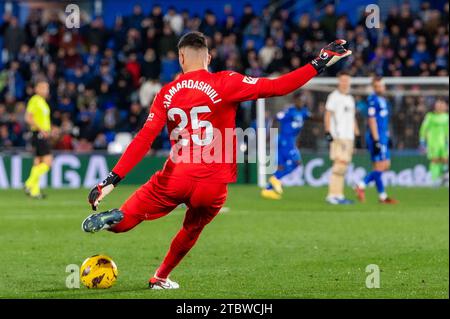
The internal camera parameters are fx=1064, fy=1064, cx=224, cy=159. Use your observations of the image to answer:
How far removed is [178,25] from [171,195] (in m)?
19.1

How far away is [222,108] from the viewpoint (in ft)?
26.7

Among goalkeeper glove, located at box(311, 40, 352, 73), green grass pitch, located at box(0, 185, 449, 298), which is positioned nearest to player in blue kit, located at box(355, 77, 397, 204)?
green grass pitch, located at box(0, 185, 449, 298)

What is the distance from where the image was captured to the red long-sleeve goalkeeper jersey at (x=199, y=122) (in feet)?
26.4

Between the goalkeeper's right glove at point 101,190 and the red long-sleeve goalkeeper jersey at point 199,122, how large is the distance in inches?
2.6

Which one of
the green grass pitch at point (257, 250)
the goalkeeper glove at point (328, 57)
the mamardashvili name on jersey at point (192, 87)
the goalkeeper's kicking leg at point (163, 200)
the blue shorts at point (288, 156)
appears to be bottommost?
the green grass pitch at point (257, 250)

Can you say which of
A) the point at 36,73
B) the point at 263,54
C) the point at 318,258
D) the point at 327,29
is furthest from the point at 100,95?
the point at 318,258

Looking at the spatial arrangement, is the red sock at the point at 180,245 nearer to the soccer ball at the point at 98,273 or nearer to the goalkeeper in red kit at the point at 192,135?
the goalkeeper in red kit at the point at 192,135

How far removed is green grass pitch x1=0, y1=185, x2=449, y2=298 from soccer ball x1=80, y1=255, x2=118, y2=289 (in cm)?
11

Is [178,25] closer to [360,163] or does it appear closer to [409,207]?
[360,163]

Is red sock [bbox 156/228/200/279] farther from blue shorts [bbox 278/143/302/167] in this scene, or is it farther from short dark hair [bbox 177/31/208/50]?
blue shorts [bbox 278/143/302/167]

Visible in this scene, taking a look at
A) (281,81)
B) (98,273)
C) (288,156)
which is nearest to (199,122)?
(281,81)

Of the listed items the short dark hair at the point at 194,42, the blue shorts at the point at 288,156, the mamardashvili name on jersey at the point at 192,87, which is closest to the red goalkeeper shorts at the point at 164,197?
the mamardashvili name on jersey at the point at 192,87

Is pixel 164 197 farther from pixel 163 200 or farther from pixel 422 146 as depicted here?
pixel 422 146

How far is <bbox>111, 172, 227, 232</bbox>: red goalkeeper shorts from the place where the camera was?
8.16 metres
